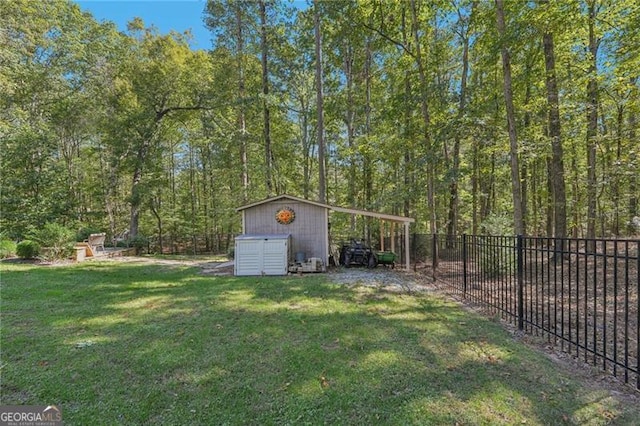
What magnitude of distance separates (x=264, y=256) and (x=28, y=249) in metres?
7.67

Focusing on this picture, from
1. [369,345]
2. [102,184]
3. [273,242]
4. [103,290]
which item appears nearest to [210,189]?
[102,184]

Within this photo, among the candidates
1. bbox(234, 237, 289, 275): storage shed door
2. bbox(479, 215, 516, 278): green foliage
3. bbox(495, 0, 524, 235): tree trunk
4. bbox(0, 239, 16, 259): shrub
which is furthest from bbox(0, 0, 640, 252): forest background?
bbox(234, 237, 289, 275): storage shed door

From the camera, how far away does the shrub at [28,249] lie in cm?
988

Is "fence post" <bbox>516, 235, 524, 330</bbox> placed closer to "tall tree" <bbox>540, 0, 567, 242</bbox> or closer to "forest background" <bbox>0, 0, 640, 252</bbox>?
"forest background" <bbox>0, 0, 640, 252</bbox>

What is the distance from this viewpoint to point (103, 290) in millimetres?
6375

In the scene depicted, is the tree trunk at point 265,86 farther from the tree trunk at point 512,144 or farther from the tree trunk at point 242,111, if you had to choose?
the tree trunk at point 512,144

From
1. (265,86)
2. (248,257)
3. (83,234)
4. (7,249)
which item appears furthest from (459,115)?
(83,234)

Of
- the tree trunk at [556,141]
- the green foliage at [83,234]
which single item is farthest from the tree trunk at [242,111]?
the tree trunk at [556,141]

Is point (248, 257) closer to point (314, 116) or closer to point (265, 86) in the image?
point (265, 86)

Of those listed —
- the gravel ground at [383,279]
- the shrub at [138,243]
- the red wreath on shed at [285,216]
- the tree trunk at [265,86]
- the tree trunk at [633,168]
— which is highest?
the tree trunk at [265,86]

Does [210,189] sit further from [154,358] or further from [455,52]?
[154,358]

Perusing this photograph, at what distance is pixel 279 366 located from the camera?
122 inches

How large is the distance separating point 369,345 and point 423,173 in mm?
8745

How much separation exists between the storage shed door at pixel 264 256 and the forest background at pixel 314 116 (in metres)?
4.51
